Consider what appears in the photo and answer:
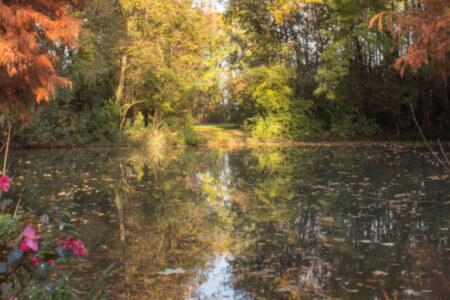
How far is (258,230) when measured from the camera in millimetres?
5977

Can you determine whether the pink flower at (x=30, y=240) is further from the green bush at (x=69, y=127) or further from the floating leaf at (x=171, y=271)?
the green bush at (x=69, y=127)

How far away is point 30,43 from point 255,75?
2328 cm

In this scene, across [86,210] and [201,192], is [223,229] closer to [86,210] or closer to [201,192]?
[86,210]

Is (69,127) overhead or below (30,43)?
below

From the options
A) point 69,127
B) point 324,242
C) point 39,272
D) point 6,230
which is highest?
point 69,127

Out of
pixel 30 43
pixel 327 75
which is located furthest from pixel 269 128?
pixel 30 43

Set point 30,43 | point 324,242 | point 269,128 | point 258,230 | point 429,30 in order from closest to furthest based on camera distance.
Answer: point 324,242, point 30,43, point 258,230, point 429,30, point 269,128

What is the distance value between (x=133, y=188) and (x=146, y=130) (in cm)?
1485

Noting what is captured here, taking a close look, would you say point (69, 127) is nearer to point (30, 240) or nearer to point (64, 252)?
point (64, 252)

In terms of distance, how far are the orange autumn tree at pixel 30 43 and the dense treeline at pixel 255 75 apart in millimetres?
14226

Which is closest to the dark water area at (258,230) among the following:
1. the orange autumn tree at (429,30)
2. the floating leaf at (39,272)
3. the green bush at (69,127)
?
the floating leaf at (39,272)

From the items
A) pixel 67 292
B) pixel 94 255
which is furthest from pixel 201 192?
pixel 67 292

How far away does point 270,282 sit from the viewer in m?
4.01

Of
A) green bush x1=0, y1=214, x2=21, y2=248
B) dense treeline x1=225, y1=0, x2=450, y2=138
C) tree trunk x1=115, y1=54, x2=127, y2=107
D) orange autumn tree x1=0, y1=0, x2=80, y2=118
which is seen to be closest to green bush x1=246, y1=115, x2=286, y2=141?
dense treeline x1=225, y1=0, x2=450, y2=138
